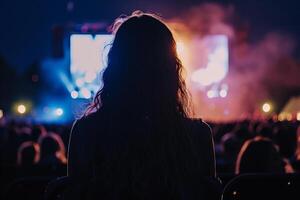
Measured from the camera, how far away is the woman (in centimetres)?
245

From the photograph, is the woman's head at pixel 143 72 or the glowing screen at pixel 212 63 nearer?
the woman's head at pixel 143 72

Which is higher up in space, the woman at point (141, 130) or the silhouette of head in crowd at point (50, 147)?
the woman at point (141, 130)

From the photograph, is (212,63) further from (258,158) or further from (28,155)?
(258,158)

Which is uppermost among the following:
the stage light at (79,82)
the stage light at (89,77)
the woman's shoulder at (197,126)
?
the stage light at (89,77)

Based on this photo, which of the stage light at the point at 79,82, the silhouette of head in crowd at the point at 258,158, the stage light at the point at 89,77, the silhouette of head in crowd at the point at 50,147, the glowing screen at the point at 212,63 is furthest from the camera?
the glowing screen at the point at 212,63

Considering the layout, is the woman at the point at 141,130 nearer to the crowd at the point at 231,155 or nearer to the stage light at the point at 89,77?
the crowd at the point at 231,155

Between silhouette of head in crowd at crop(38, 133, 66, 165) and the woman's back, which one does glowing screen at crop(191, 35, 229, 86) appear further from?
the woman's back

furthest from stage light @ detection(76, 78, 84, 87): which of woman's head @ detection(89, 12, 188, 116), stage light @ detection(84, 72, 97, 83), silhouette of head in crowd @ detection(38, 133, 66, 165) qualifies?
woman's head @ detection(89, 12, 188, 116)

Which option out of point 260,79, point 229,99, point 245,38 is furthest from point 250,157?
point 260,79

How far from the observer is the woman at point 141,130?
2.45m

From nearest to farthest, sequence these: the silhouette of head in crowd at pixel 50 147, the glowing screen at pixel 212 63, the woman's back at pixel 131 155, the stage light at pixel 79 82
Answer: the woman's back at pixel 131 155 < the silhouette of head in crowd at pixel 50 147 < the stage light at pixel 79 82 < the glowing screen at pixel 212 63

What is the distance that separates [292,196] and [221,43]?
2374cm

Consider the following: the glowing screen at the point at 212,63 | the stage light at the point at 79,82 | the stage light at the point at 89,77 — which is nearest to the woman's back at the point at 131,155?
the stage light at the point at 79,82

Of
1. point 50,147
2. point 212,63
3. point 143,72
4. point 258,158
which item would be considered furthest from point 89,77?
point 143,72
